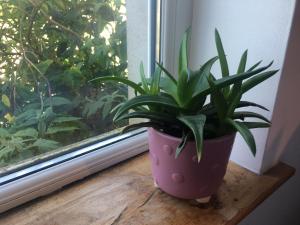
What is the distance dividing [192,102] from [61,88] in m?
0.29

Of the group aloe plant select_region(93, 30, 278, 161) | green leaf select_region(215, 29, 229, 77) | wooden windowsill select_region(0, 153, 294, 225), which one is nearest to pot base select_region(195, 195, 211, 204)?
wooden windowsill select_region(0, 153, 294, 225)

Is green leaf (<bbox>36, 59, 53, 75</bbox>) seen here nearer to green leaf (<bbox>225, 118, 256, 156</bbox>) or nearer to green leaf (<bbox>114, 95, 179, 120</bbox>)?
green leaf (<bbox>114, 95, 179, 120</bbox>)

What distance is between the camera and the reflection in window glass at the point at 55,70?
1.81ft

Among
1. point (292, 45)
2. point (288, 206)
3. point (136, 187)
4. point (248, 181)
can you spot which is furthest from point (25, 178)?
point (288, 206)

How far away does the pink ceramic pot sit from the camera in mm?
519

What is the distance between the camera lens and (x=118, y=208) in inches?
23.7

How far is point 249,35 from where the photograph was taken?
2.09 feet

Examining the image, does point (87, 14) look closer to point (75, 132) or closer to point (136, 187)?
point (75, 132)

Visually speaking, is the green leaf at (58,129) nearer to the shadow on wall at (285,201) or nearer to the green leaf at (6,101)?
the green leaf at (6,101)

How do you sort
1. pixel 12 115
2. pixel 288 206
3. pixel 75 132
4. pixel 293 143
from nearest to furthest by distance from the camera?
1. pixel 12 115
2. pixel 75 132
3. pixel 293 143
4. pixel 288 206

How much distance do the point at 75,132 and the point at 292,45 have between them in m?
0.50

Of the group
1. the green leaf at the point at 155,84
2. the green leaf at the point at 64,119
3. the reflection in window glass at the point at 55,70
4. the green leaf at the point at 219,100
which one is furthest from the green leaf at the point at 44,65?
the green leaf at the point at 219,100

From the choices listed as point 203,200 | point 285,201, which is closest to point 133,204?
point 203,200

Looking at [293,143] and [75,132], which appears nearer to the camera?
[75,132]
